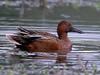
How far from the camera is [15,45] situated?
46.8 feet

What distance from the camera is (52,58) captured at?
12609 millimetres

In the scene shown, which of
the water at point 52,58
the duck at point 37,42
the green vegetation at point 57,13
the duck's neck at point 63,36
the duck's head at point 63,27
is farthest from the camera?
the green vegetation at point 57,13

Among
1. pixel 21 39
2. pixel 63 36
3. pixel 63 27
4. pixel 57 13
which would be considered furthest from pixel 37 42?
pixel 57 13

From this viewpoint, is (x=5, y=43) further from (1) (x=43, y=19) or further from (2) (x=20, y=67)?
(1) (x=43, y=19)

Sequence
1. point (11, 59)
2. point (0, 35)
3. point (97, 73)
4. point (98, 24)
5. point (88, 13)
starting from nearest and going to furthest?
point (97, 73), point (11, 59), point (0, 35), point (98, 24), point (88, 13)

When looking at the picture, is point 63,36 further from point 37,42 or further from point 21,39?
point 21,39

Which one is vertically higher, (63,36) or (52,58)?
(63,36)

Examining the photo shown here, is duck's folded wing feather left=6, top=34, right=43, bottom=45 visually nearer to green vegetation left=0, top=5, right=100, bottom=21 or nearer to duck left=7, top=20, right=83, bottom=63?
duck left=7, top=20, right=83, bottom=63

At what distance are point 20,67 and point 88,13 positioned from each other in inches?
507

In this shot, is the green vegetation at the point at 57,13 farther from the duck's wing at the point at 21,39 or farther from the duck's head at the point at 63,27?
the duck's wing at the point at 21,39

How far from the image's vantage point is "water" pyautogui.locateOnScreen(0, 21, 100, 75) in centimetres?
1002

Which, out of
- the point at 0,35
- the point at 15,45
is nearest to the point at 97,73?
the point at 15,45

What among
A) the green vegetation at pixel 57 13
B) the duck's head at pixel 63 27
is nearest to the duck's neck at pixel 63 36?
the duck's head at pixel 63 27

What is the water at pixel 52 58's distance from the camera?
10.0 metres
